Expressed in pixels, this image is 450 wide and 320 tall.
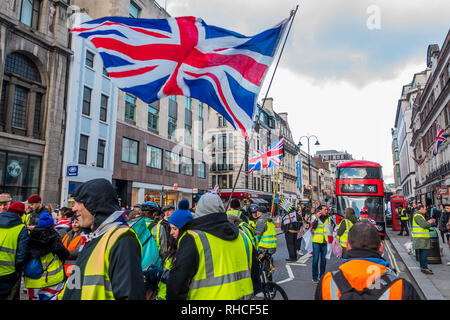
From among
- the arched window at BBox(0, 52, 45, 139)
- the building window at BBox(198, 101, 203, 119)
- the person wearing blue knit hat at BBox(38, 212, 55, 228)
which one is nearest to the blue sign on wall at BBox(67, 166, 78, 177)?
the arched window at BBox(0, 52, 45, 139)

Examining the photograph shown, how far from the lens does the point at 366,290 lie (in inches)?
83.7

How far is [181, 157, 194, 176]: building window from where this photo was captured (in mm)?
32891

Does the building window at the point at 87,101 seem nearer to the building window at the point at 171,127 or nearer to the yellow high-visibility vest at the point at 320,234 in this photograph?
the building window at the point at 171,127

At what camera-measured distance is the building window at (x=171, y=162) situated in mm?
29966

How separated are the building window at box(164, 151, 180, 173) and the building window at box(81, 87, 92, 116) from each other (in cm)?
951

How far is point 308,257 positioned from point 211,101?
8759 millimetres

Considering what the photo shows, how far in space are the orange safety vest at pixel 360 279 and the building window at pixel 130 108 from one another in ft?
82.0

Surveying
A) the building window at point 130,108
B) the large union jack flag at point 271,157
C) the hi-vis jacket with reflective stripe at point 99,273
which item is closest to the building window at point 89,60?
the building window at point 130,108

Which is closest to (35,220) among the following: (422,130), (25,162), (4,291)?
(4,291)

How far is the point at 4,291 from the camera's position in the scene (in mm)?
4043

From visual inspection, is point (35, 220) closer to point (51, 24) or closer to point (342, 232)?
point (342, 232)

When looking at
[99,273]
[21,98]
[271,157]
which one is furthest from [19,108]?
[99,273]

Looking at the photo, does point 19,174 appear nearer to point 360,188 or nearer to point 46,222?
point 46,222

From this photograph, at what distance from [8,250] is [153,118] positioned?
82.7ft
